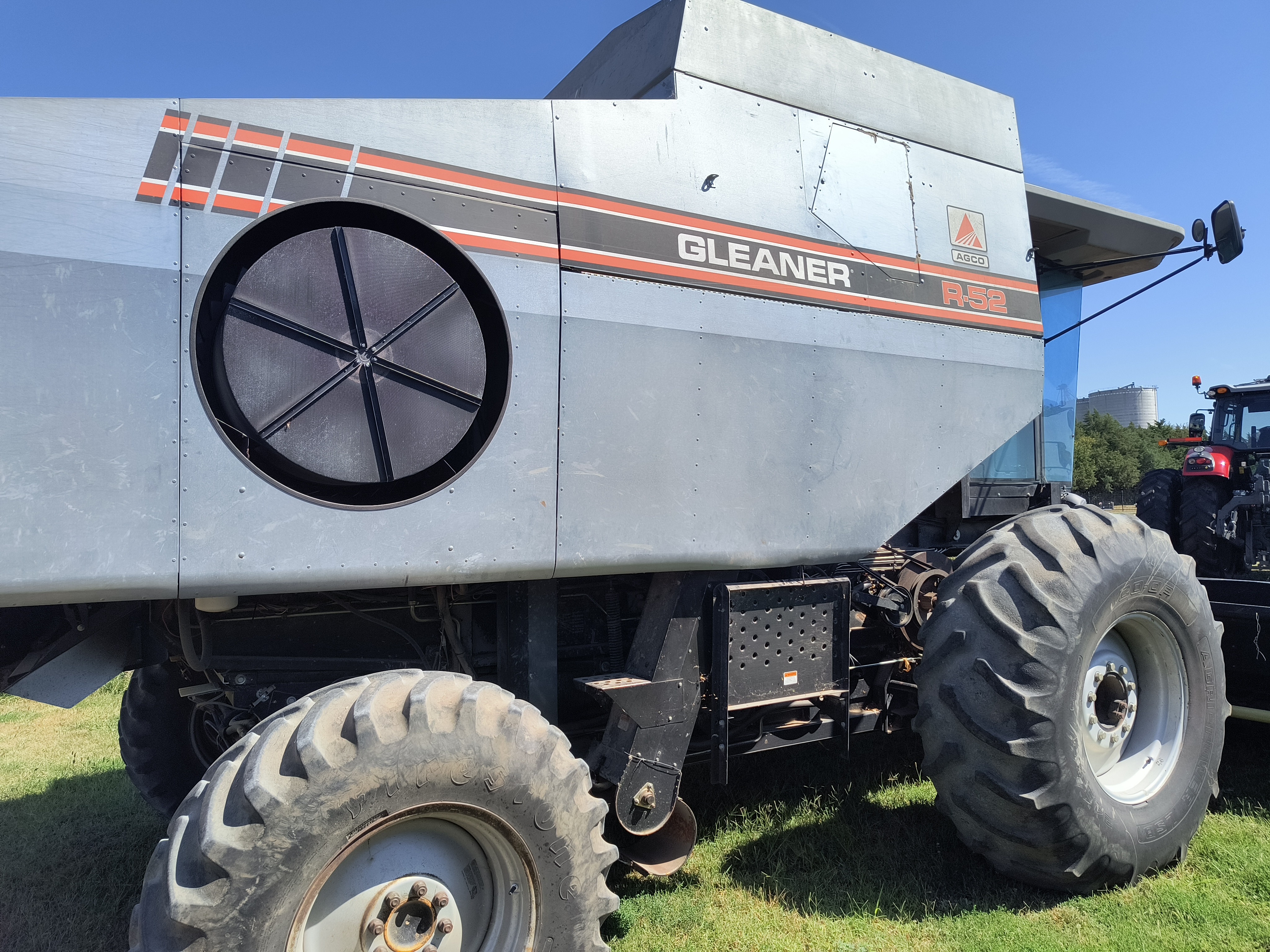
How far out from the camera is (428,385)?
2809 millimetres

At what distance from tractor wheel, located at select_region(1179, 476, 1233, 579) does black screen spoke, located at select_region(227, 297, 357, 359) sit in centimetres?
1138

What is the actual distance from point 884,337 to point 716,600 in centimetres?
138

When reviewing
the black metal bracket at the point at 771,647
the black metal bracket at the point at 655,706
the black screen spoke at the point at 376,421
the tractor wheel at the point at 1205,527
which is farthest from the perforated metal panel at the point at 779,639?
the tractor wheel at the point at 1205,527

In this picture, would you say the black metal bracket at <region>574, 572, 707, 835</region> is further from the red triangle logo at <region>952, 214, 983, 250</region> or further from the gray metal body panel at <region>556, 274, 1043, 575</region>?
the red triangle logo at <region>952, 214, 983, 250</region>

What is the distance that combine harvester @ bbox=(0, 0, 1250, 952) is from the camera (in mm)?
2383

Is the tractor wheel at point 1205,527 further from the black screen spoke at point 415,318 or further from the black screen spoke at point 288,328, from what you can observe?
the black screen spoke at point 288,328

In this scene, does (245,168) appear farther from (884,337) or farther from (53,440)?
(884,337)

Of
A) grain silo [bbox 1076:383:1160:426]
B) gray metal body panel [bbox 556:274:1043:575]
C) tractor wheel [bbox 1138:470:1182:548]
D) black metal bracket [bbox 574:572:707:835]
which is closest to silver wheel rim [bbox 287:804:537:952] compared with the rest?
black metal bracket [bbox 574:572:707:835]

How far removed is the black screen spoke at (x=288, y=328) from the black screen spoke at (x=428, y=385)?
0.10 meters

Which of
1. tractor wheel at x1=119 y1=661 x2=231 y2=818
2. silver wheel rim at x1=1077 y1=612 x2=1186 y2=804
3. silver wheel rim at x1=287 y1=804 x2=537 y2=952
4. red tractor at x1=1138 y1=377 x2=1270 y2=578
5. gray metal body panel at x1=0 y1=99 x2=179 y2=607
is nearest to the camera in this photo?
gray metal body panel at x1=0 y1=99 x2=179 y2=607

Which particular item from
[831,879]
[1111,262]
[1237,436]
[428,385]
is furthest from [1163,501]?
[428,385]

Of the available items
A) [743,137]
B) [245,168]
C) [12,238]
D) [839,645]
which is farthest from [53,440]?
[839,645]

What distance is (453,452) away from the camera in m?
2.89

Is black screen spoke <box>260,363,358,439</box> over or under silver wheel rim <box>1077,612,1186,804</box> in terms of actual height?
over
